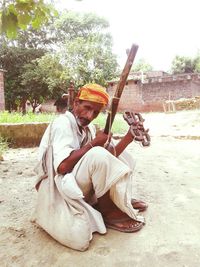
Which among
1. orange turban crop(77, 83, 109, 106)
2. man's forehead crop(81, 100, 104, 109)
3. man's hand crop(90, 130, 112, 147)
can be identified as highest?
orange turban crop(77, 83, 109, 106)

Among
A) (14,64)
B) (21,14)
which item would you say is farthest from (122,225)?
(14,64)

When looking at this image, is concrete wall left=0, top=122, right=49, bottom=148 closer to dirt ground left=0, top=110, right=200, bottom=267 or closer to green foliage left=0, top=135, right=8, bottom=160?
green foliage left=0, top=135, right=8, bottom=160

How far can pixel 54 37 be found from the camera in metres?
27.0

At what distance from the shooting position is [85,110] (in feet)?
7.89

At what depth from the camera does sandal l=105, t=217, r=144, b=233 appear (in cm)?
246

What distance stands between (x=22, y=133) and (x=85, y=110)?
547cm

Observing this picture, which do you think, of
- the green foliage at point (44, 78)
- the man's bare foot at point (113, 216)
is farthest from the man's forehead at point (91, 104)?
the green foliage at point (44, 78)

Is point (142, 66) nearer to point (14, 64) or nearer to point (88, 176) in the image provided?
point (14, 64)

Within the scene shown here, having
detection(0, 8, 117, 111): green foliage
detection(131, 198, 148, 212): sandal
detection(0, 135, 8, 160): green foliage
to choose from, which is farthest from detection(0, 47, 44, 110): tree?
detection(131, 198, 148, 212): sandal

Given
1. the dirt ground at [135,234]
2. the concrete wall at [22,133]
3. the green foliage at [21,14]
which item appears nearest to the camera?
the dirt ground at [135,234]

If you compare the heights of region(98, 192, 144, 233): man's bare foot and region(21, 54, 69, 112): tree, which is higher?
region(21, 54, 69, 112): tree

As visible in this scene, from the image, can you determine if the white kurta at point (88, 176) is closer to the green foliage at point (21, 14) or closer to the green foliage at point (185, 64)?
the green foliage at point (21, 14)

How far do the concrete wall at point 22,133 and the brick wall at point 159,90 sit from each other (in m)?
14.3

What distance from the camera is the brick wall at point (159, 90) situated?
71.0ft
